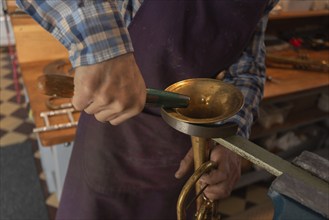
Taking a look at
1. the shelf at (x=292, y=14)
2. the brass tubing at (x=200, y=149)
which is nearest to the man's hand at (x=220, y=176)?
the brass tubing at (x=200, y=149)

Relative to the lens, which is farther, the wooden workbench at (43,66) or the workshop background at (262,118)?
the workshop background at (262,118)

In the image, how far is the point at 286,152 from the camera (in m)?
2.44

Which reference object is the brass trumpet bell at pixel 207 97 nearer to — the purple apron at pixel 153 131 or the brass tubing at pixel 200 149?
the brass tubing at pixel 200 149

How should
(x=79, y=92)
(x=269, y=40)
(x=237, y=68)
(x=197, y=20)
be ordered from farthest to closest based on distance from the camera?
1. (x=269, y=40)
2. (x=237, y=68)
3. (x=197, y=20)
4. (x=79, y=92)

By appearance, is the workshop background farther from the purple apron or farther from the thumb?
the thumb

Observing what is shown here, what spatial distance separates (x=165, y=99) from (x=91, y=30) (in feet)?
0.54

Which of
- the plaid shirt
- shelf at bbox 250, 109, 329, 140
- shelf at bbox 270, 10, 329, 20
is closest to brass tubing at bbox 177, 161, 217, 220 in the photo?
the plaid shirt

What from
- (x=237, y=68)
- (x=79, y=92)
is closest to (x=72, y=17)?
(x=79, y=92)

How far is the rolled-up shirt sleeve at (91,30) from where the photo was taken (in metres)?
0.51

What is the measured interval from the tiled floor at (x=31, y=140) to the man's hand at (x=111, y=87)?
112 cm

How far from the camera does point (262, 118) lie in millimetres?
2111

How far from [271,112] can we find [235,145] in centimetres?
→ 172

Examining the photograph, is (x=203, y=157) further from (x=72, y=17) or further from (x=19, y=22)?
(x=19, y=22)

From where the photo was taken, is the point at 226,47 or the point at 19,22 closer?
the point at 226,47
